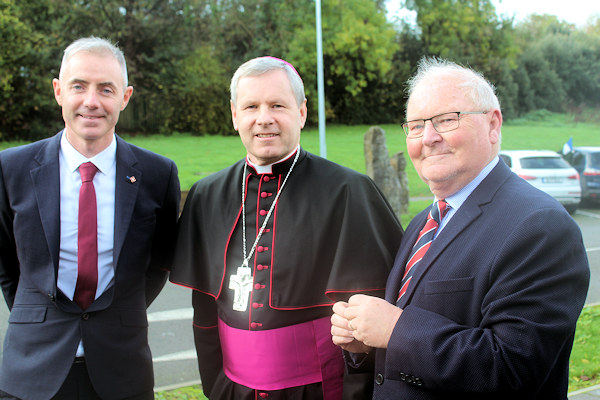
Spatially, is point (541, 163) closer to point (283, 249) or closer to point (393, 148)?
point (393, 148)

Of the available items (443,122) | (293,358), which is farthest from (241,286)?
(443,122)

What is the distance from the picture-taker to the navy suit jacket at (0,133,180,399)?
2369 millimetres

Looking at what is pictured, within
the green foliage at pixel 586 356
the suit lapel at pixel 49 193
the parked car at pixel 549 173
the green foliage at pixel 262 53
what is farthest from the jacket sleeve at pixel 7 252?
the green foliage at pixel 262 53

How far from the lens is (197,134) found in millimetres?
23172

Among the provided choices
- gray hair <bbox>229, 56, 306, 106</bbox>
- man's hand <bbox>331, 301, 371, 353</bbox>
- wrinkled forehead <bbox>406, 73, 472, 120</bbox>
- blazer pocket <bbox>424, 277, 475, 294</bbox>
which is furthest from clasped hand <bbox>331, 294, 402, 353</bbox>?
gray hair <bbox>229, 56, 306, 106</bbox>

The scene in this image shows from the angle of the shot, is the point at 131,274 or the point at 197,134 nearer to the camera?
the point at 131,274

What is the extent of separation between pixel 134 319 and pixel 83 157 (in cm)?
78

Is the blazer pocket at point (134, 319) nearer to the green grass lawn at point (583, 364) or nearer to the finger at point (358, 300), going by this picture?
the finger at point (358, 300)

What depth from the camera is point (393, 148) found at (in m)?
23.5

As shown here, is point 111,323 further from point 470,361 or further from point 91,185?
point 470,361

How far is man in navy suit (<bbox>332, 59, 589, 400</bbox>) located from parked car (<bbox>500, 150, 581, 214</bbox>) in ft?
39.6

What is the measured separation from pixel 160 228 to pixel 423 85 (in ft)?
4.97

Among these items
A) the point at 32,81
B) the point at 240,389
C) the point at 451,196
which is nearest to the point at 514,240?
the point at 451,196

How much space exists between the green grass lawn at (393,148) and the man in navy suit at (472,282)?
2577mm
